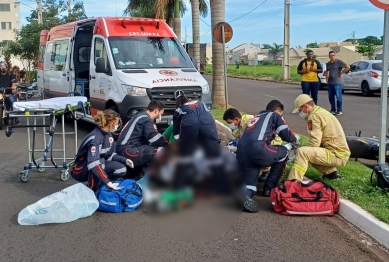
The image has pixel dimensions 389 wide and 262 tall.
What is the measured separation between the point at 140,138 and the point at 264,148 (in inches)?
71.6

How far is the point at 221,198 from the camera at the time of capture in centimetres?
304

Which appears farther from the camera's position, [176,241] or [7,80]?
[7,80]

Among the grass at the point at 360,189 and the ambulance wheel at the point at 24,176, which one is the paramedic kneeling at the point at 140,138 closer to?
the ambulance wheel at the point at 24,176

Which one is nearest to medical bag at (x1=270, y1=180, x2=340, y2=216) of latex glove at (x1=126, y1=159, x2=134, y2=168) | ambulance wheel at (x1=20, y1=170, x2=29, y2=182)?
latex glove at (x1=126, y1=159, x2=134, y2=168)

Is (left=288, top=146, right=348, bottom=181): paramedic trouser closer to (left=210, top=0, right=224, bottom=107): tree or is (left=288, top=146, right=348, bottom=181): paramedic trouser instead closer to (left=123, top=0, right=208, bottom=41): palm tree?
(left=210, top=0, right=224, bottom=107): tree

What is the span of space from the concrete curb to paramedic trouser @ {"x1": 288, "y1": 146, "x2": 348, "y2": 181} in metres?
0.73

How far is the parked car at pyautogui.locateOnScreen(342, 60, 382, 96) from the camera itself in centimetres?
2128

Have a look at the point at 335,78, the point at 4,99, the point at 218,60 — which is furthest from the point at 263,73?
the point at 4,99

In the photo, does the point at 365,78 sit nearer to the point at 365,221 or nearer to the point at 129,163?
the point at 129,163

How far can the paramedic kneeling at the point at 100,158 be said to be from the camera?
20.9 ft

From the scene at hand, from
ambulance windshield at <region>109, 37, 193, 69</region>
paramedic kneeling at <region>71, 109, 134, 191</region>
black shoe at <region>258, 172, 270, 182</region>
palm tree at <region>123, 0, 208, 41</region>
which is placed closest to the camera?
paramedic kneeling at <region>71, 109, 134, 191</region>

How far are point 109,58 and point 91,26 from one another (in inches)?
84.3

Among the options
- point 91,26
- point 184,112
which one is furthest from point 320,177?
point 91,26

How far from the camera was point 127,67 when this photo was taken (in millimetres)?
11000
